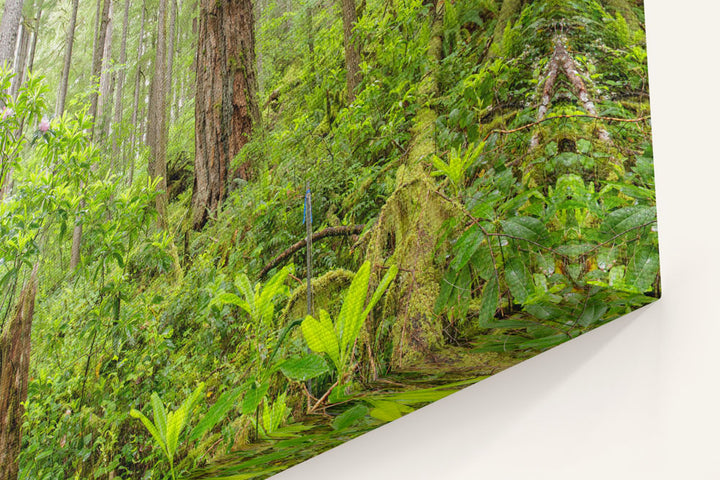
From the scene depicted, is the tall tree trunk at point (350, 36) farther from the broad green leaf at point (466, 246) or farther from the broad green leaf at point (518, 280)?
the broad green leaf at point (518, 280)

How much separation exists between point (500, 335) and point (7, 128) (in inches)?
49.0

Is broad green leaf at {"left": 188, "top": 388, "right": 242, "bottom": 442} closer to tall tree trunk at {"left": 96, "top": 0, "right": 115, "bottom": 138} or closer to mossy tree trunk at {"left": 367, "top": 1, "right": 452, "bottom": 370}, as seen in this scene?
mossy tree trunk at {"left": 367, "top": 1, "right": 452, "bottom": 370}

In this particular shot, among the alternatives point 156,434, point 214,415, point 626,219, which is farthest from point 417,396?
point 626,219

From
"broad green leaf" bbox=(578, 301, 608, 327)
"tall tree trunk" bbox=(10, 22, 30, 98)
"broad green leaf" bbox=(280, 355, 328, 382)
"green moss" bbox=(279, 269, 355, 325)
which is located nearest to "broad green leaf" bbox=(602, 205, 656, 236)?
"broad green leaf" bbox=(578, 301, 608, 327)

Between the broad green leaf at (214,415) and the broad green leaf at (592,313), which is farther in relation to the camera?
the broad green leaf at (592,313)

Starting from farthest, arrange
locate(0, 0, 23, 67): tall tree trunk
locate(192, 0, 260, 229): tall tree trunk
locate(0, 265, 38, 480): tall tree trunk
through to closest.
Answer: locate(192, 0, 260, 229): tall tree trunk
locate(0, 0, 23, 67): tall tree trunk
locate(0, 265, 38, 480): tall tree trunk

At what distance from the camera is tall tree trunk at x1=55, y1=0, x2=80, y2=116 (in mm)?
1235

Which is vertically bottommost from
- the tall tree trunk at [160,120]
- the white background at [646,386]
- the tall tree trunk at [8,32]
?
the white background at [646,386]

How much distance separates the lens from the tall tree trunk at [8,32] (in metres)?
1.23

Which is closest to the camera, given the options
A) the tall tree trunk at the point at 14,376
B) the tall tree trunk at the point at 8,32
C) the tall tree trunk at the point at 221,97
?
the tall tree trunk at the point at 14,376

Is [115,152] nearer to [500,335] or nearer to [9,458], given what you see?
[9,458]

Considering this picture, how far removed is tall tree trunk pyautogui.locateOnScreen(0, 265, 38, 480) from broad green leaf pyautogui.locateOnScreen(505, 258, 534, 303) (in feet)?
3.55

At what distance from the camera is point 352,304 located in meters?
1.24

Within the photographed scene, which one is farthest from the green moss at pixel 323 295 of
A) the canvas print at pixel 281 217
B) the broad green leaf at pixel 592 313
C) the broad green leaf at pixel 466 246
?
the broad green leaf at pixel 592 313
